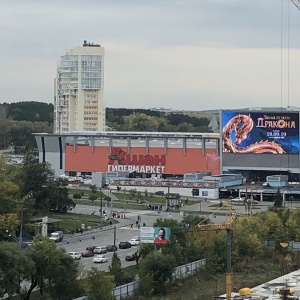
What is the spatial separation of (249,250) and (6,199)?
752cm

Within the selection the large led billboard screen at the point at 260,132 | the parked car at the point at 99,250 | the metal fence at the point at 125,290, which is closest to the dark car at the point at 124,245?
the parked car at the point at 99,250

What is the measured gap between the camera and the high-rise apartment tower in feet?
234

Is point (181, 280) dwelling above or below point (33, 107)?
below

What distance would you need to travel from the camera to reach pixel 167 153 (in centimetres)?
5269

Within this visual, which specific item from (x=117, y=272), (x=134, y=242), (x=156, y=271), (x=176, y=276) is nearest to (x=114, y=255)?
(x=117, y=272)

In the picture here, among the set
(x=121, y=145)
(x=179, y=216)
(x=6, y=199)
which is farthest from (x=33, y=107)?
(x=6, y=199)

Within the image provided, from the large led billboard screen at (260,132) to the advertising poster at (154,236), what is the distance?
23873mm

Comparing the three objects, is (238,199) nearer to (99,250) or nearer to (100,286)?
(99,250)

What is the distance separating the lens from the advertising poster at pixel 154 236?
25.4 m

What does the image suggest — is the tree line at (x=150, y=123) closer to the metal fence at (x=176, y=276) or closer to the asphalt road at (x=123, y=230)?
the asphalt road at (x=123, y=230)

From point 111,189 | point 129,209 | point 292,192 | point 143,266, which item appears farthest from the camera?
point 111,189

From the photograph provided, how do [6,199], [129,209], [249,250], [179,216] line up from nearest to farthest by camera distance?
1. [249,250]
2. [6,199]
3. [179,216]
4. [129,209]

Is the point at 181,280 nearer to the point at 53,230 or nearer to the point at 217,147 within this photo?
the point at 53,230

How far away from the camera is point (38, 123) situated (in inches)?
3430
